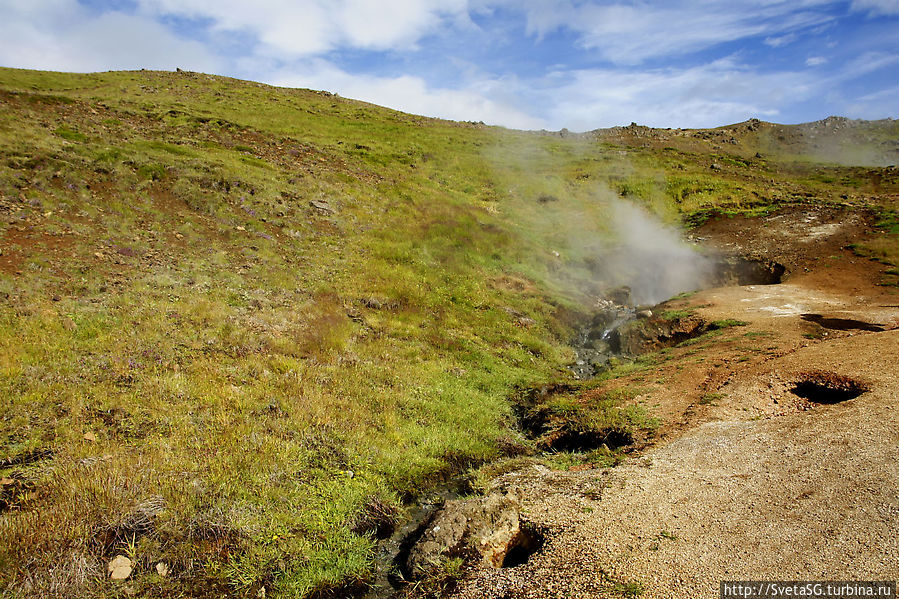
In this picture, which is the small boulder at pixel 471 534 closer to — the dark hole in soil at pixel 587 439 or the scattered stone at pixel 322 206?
the dark hole in soil at pixel 587 439

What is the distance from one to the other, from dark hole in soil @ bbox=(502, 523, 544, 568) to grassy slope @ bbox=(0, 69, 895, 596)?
2425 mm

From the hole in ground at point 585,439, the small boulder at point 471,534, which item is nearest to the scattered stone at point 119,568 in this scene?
the small boulder at point 471,534

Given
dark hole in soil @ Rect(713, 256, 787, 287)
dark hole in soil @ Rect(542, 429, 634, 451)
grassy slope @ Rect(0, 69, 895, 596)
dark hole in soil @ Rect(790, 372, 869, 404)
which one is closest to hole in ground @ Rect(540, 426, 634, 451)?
→ dark hole in soil @ Rect(542, 429, 634, 451)

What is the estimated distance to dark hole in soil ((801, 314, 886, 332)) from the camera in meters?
13.4

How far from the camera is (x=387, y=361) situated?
13242 millimetres

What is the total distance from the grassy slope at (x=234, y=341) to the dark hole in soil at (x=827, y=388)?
7.00m

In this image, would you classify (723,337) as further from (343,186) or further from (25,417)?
(343,186)

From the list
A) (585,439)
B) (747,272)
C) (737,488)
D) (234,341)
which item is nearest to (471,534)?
(737,488)

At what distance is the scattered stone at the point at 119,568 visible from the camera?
564 centimetres

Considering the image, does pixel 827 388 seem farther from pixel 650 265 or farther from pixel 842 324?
pixel 650 265

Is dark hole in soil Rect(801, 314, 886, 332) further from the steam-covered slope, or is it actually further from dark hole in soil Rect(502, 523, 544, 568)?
the steam-covered slope

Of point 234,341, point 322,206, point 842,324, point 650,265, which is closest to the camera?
point 234,341

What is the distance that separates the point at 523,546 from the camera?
6.61 meters

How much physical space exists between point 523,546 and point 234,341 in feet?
30.1
